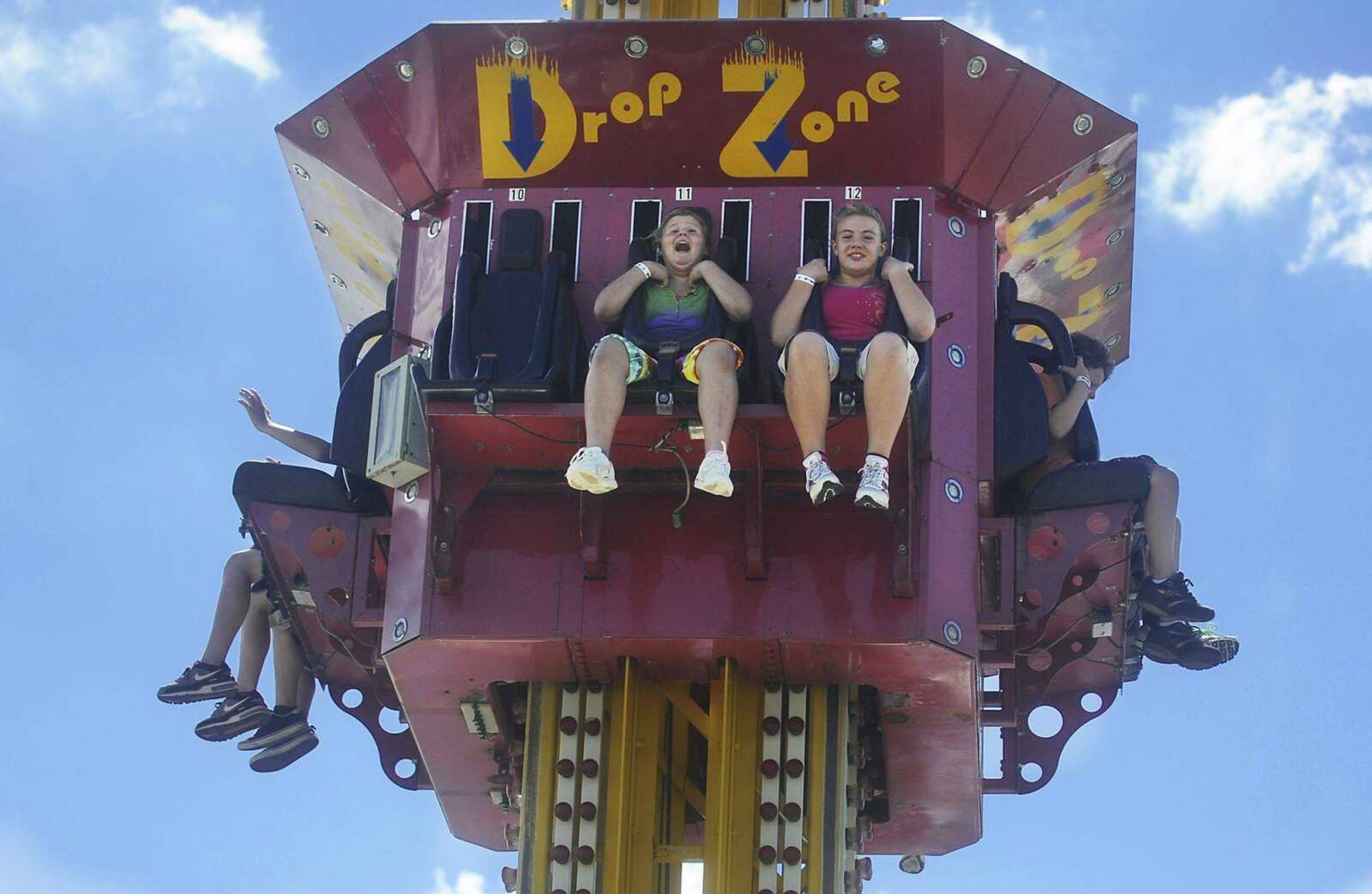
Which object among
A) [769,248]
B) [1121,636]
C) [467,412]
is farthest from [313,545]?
[1121,636]

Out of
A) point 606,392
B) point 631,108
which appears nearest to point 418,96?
point 631,108

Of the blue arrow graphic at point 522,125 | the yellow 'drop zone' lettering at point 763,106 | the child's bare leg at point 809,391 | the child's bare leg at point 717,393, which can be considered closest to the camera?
the child's bare leg at point 809,391

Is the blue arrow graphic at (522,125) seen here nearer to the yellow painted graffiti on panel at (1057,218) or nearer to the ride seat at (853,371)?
the ride seat at (853,371)

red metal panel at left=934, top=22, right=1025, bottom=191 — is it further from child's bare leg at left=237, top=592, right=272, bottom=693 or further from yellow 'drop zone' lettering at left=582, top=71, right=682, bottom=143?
child's bare leg at left=237, top=592, right=272, bottom=693

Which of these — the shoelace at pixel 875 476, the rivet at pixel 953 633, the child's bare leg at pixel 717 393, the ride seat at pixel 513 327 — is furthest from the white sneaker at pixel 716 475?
the rivet at pixel 953 633

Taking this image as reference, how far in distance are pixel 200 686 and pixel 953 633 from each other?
6.77m

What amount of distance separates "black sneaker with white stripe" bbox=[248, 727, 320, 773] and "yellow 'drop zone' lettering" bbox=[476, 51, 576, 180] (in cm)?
548

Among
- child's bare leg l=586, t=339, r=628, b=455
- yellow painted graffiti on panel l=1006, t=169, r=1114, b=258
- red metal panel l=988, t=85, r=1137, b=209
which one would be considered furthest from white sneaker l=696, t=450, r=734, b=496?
yellow painted graffiti on panel l=1006, t=169, r=1114, b=258

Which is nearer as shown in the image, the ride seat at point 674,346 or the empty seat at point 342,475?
the ride seat at point 674,346

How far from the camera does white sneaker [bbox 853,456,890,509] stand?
2316 centimetres

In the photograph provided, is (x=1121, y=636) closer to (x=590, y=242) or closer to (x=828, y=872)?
(x=828, y=872)

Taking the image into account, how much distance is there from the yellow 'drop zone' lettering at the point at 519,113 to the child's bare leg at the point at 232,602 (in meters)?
4.14

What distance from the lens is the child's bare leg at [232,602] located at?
89.8 feet

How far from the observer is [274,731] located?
27812mm
